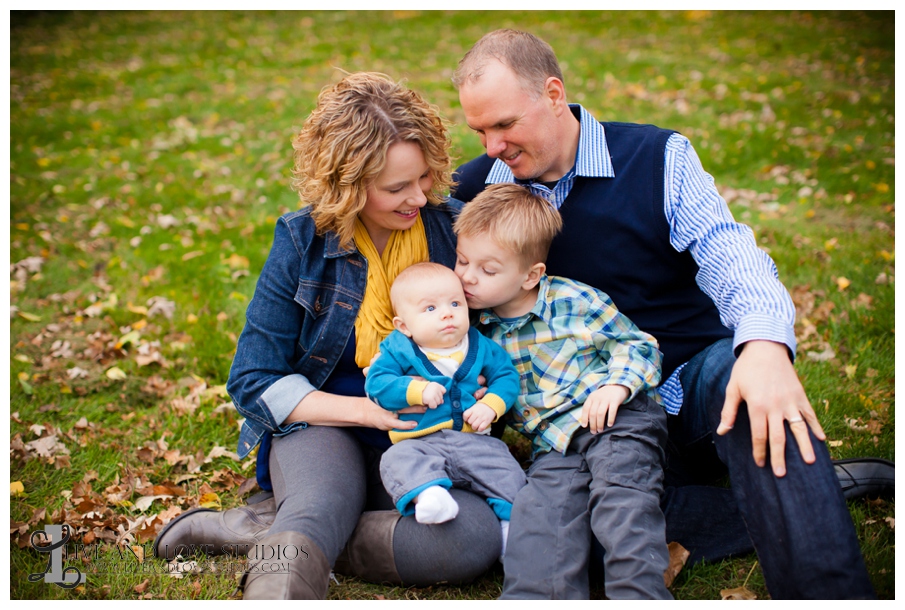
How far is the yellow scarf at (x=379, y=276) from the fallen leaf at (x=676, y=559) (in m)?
1.44

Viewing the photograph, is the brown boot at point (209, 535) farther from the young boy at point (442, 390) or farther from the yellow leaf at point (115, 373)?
the yellow leaf at point (115, 373)

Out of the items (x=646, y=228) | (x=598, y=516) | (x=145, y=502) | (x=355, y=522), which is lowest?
(x=145, y=502)

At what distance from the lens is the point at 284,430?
9.65ft

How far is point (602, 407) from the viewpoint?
2705 mm

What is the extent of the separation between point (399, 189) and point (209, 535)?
164 centimetres

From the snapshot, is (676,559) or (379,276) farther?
(379,276)

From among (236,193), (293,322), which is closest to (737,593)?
(293,322)

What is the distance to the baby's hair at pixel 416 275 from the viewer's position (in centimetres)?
289

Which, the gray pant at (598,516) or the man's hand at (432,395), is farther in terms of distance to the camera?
the man's hand at (432,395)

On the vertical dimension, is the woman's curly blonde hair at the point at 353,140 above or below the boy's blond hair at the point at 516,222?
above

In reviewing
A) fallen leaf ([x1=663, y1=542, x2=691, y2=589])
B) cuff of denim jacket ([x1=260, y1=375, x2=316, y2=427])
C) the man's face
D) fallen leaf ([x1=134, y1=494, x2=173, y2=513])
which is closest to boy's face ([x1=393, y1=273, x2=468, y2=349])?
cuff of denim jacket ([x1=260, y1=375, x2=316, y2=427])

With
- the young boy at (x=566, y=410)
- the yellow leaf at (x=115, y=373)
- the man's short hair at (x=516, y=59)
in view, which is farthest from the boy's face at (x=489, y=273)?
the yellow leaf at (x=115, y=373)

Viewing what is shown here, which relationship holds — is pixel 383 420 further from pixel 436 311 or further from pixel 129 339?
pixel 129 339

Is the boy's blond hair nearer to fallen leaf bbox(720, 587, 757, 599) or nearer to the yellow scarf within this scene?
the yellow scarf
